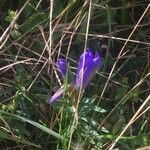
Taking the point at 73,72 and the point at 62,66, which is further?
the point at 73,72

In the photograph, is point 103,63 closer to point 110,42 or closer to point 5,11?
point 110,42

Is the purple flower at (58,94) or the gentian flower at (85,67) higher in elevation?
the gentian flower at (85,67)

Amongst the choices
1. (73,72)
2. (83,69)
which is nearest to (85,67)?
(83,69)

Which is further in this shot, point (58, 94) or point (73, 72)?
point (73, 72)

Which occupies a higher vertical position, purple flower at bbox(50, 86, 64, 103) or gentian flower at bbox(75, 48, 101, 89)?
gentian flower at bbox(75, 48, 101, 89)

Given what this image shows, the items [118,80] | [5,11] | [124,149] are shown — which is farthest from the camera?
[5,11]

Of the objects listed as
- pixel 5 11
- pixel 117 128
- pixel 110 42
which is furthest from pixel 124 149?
pixel 5 11

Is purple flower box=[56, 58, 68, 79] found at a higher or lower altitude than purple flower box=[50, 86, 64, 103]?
higher

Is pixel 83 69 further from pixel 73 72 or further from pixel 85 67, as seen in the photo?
pixel 73 72
